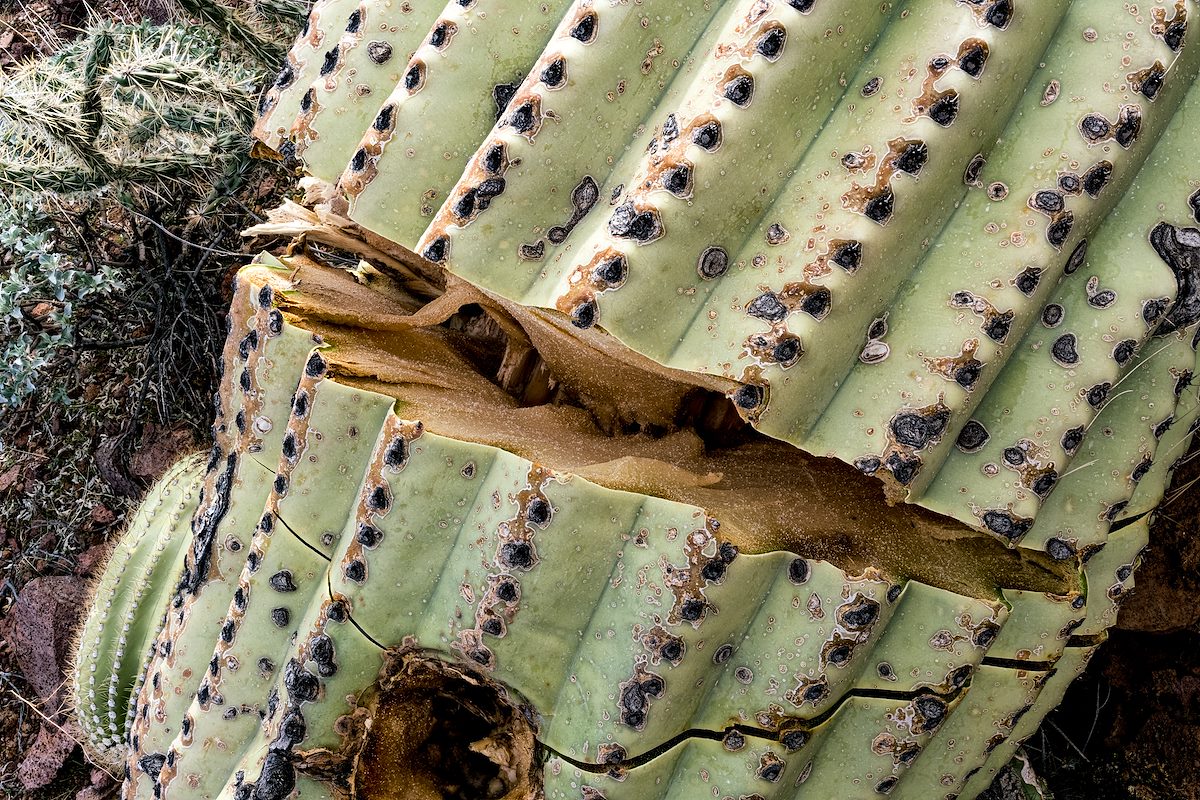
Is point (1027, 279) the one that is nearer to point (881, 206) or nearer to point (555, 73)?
point (881, 206)

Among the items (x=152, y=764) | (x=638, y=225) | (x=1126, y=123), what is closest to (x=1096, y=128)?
(x=1126, y=123)

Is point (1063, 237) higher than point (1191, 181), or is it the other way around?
point (1191, 181)

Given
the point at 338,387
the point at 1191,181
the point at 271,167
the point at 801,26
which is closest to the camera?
the point at 801,26

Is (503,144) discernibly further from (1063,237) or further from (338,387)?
(1063,237)

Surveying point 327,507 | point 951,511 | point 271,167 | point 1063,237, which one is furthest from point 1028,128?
point 271,167

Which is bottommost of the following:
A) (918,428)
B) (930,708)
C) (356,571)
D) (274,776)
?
(274,776)

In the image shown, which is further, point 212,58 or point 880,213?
point 212,58

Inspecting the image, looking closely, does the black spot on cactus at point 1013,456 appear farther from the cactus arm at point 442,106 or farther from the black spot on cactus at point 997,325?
the cactus arm at point 442,106
